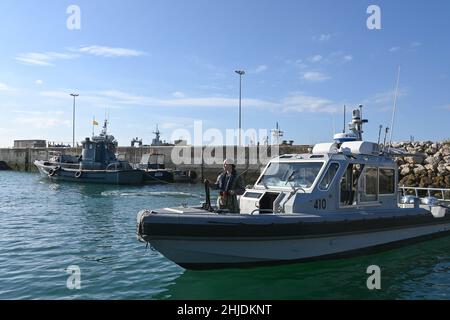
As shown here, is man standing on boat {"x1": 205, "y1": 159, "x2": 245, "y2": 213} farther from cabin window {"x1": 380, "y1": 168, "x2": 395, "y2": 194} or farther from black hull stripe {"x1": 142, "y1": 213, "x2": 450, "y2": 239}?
cabin window {"x1": 380, "y1": 168, "x2": 395, "y2": 194}

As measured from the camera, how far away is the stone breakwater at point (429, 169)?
2548 cm

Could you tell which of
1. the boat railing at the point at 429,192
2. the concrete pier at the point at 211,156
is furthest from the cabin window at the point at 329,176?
the concrete pier at the point at 211,156

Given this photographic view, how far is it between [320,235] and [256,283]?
1.75 metres

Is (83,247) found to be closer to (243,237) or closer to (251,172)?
(243,237)

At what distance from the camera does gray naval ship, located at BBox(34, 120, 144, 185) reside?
36.9 metres

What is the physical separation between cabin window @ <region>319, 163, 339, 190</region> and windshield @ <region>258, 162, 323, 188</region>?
194 millimetres

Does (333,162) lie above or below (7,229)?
above

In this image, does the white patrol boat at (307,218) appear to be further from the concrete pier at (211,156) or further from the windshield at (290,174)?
the concrete pier at (211,156)

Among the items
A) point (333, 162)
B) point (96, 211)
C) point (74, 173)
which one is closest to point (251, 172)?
point (74, 173)

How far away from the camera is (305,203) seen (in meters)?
8.95

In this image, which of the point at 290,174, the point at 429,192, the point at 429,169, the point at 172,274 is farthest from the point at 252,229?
the point at 429,169

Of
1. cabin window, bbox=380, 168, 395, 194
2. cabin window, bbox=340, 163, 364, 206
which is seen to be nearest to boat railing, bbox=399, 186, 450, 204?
cabin window, bbox=380, 168, 395, 194

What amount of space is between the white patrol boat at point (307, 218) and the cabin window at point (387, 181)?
0.08ft

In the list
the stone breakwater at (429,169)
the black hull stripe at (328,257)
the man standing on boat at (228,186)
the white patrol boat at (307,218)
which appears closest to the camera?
the white patrol boat at (307,218)
